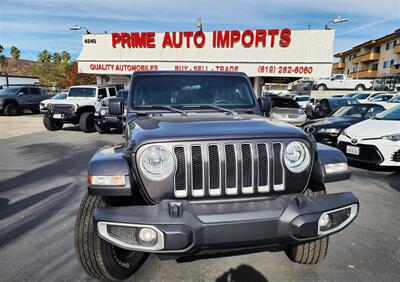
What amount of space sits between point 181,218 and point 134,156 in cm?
54

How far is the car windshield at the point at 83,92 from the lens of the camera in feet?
41.5

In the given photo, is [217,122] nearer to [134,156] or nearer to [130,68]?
[134,156]

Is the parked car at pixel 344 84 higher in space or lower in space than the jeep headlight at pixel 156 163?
higher

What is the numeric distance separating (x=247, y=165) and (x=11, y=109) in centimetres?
2023

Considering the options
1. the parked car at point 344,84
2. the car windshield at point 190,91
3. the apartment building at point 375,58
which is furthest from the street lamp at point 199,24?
the apartment building at point 375,58

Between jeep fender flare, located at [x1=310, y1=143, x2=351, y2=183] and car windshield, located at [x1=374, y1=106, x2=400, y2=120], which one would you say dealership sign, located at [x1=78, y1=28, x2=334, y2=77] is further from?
jeep fender flare, located at [x1=310, y1=143, x2=351, y2=183]

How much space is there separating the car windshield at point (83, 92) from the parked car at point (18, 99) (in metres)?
7.71

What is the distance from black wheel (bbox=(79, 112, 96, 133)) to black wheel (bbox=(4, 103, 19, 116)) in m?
9.43

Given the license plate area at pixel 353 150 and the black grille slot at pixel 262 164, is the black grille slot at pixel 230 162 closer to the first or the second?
the black grille slot at pixel 262 164

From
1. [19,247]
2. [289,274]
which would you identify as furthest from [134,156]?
[19,247]

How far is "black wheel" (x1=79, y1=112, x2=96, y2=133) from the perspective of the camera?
11477mm

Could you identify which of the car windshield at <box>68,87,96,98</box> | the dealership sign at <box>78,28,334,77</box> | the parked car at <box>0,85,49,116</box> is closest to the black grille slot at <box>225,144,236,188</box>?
the car windshield at <box>68,87,96,98</box>

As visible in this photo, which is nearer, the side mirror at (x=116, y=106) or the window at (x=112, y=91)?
the side mirror at (x=116, y=106)

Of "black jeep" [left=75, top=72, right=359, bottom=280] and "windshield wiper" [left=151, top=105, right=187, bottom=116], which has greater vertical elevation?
"windshield wiper" [left=151, top=105, right=187, bottom=116]
